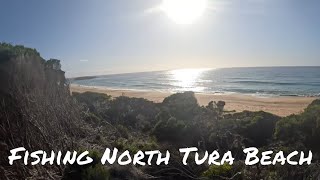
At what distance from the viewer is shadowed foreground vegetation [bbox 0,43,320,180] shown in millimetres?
7793

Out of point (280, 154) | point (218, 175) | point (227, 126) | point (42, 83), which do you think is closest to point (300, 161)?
point (280, 154)

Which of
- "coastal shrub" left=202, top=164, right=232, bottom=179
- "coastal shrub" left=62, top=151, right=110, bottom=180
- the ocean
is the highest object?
"coastal shrub" left=62, top=151, right=110, bottom=180

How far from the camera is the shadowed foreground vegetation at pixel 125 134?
7793mm

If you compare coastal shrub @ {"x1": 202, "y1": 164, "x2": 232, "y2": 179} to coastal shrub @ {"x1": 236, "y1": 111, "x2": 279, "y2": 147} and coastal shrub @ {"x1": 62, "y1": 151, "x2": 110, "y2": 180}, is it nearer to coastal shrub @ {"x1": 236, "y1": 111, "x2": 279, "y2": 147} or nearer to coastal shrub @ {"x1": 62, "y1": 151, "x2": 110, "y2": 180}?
coastal shrub @ {"x1": 62, "y1": 151, "x2": 110, "y2": 180}

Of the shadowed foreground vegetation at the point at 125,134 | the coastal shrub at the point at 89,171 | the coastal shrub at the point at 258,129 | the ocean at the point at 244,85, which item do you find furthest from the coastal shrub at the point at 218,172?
the ocean at the point at 244,85

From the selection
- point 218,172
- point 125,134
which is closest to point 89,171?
point 218,172

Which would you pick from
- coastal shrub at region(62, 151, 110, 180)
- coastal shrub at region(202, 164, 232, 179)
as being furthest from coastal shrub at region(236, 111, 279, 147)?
coastal shrub at region(62, 151, 110, 180)

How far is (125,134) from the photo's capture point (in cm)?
1466

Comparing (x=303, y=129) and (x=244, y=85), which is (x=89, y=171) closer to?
(x=303, y=129)

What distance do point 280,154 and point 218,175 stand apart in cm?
142

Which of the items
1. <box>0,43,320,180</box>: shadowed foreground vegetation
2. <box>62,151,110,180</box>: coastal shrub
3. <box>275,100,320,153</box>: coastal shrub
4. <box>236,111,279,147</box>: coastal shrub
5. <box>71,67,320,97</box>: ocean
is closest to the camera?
<box>62,151,110,180</box>: coastal shrub

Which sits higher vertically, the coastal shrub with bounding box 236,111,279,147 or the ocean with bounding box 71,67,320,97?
the coastal shrub with bounding box 236,111,279,147

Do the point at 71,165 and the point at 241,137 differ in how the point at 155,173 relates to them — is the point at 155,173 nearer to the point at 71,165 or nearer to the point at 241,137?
the point at 71,165

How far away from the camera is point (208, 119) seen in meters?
15.1
